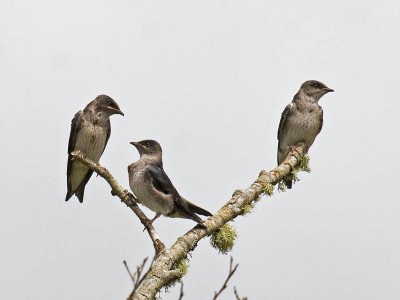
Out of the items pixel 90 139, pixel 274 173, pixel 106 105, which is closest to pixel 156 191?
pixel 274 173

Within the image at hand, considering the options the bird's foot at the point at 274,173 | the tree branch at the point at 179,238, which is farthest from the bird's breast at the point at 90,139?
the bird's foot at the point at 274,173

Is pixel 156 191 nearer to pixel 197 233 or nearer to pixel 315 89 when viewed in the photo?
pixel 197 233

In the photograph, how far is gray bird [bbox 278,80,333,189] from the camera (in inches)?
468

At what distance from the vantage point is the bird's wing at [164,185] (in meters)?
7.95

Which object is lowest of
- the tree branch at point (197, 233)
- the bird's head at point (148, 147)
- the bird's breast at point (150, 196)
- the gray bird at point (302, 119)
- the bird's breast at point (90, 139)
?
the tree branch at point (197, 233)

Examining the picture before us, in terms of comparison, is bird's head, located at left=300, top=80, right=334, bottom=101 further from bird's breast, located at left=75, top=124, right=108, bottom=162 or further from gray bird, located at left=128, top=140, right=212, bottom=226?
gray bird, located at left=128, top=140, right=212, bottom=226

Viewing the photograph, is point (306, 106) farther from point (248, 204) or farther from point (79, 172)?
point (248, 204)

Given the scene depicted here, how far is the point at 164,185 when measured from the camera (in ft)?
27.2

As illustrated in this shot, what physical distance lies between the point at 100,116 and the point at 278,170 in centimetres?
363

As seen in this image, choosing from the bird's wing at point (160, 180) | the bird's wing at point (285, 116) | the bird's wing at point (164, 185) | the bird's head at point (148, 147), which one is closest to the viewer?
the bird's wing at point (164, 185)

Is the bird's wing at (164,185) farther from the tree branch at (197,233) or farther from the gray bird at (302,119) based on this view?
the gray bird at (302,119)

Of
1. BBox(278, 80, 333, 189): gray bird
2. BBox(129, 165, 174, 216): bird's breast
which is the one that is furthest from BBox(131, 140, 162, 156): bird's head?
BBox(278, 80, 333, 189): gray bird

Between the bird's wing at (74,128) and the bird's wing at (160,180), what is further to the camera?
the bird's wing at (74,128)

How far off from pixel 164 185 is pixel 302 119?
170 inches
